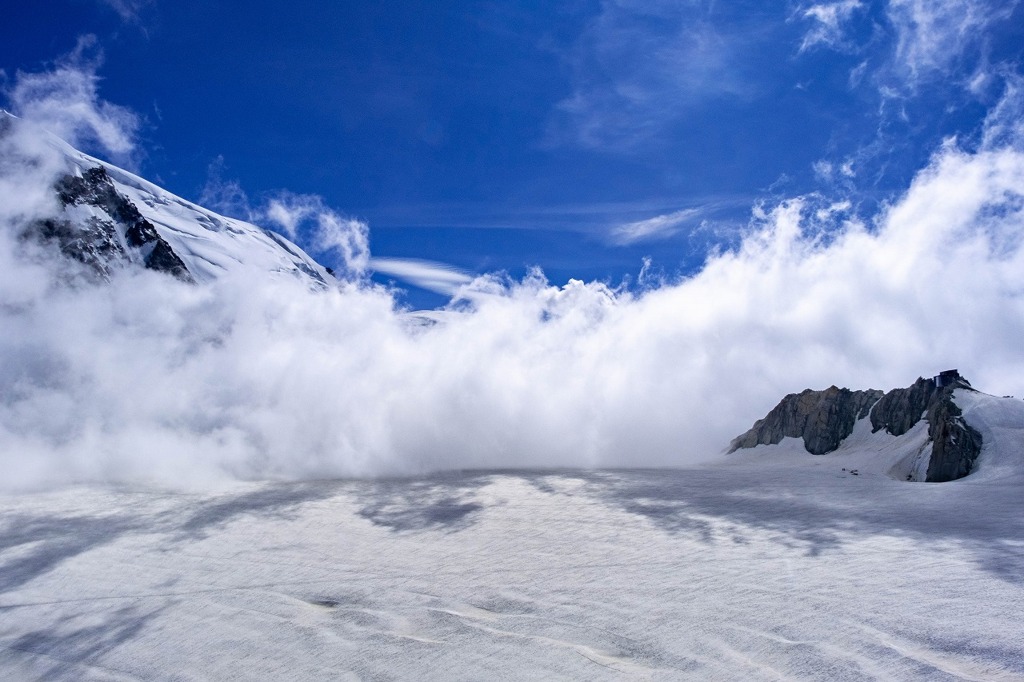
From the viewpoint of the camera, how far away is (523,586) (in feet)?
40.8

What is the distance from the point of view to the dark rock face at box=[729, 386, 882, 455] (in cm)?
3544

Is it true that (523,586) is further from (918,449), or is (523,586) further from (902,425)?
(902,425)

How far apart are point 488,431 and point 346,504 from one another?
13.6m

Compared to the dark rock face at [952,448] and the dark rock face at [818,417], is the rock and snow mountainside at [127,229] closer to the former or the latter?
the dark rock face at [818,417]

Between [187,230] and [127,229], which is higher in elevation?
[187,230]

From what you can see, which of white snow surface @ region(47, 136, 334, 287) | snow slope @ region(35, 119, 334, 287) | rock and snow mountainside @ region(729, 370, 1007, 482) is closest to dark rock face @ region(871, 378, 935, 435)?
rock and snow mountainside @ region(729, 370, 1007, 482)

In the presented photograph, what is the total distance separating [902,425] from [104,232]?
124776 mm

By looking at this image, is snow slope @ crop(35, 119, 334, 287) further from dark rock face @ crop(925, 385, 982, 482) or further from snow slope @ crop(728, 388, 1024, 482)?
dark rock face @ crop(925, 385, 982, 482)

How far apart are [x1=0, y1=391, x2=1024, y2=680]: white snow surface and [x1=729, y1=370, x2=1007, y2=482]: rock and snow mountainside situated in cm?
372

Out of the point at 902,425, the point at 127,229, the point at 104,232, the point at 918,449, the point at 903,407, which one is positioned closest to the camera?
the point at 918,449

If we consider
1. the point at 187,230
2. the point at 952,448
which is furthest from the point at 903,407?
the point at 187,230

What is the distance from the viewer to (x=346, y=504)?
Answer: 20.5 metres

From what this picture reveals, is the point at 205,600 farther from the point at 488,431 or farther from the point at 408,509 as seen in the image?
the point at 488,431

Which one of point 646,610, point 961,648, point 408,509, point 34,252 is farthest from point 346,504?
point 34,252
